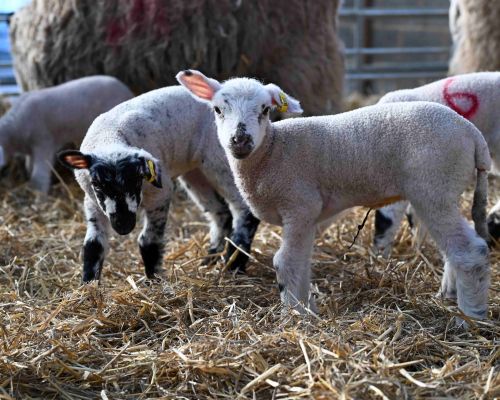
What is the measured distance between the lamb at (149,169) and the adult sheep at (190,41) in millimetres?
1605

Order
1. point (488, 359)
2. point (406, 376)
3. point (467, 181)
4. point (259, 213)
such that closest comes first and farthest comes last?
1. point (406, 376)
2. point (488, 359)
3. point (467, 181)
4. point (259, 213)

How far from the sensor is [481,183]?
11.3 ft

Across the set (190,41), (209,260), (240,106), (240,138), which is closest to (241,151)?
(240,138)

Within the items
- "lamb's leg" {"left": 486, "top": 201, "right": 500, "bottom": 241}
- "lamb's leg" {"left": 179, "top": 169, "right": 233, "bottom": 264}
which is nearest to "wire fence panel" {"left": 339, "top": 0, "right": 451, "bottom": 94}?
"lamb's leg" {"left": 486, "top": 201, "right": 500, "bottom": 241}

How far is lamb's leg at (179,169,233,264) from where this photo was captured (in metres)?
4.79

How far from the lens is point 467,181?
11.0 feet

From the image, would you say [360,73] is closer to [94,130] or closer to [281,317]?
[94,130]

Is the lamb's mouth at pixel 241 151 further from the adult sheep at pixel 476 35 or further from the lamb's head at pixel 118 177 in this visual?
the adult sheep at pixel 476 35

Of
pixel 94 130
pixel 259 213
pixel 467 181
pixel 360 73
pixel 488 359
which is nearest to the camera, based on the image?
pixel 488 359

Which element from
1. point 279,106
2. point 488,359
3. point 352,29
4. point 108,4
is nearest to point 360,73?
point 352,29

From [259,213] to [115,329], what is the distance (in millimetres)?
796

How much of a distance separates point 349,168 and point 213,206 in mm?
1434

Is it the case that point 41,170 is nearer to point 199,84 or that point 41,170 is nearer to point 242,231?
point 242,231

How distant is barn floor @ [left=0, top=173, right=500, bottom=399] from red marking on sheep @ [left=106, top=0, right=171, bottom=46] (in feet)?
6.75
